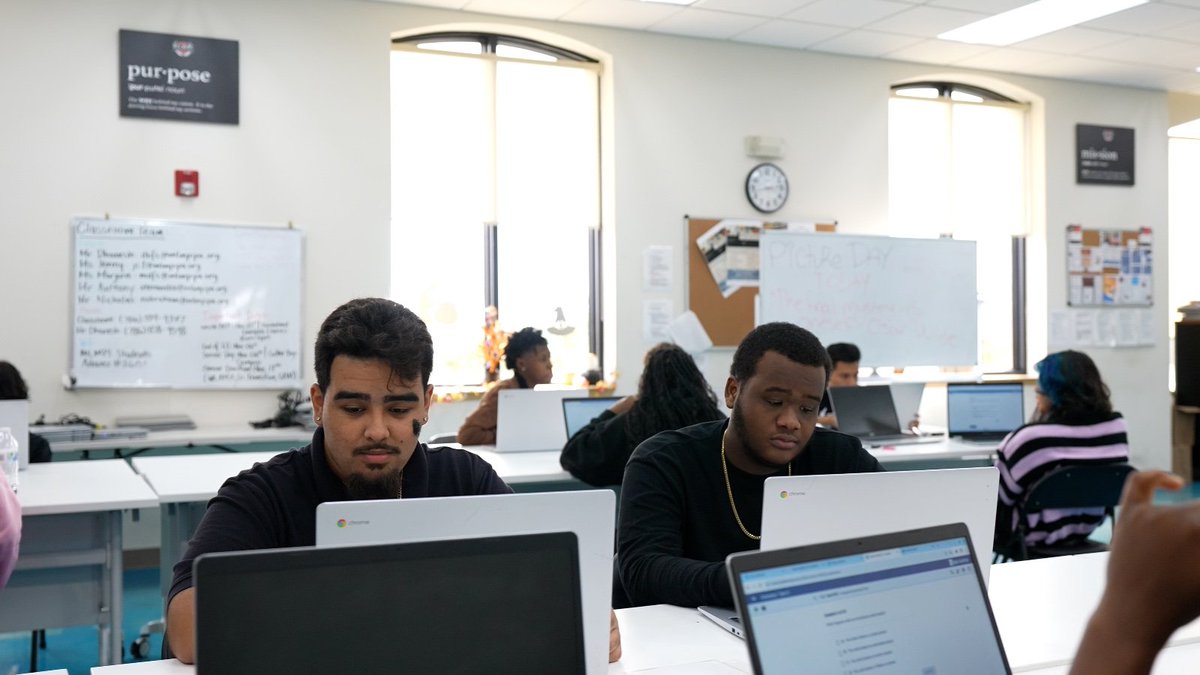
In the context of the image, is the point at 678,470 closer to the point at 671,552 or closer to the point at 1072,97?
the point at 671,552

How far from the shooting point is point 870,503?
5.46 ft

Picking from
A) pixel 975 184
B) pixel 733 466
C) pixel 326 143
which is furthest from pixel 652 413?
pixel 975 184

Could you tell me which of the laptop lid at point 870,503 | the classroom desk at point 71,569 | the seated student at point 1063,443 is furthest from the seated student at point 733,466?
the seated student at point 1063,443

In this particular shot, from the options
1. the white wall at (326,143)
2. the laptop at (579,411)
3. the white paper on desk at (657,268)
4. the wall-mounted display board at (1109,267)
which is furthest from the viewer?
the wall-mounted display board at (1109,267)

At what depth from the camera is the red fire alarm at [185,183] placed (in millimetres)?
5602

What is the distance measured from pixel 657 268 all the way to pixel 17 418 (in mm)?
3928

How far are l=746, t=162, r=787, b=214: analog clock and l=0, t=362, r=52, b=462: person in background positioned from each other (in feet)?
14.6

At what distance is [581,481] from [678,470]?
1958 millimetres

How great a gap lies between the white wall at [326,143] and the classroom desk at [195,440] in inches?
10.1

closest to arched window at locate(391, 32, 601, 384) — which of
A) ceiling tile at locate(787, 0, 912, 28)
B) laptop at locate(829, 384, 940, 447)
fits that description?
ceiling tile at locate(787, 0, 912, 28)

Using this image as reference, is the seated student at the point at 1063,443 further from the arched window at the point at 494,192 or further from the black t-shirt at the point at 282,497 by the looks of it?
the arched window at the point at 494,192

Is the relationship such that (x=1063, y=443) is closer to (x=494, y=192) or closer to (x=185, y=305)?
(x=494, y=192)

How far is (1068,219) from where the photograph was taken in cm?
820

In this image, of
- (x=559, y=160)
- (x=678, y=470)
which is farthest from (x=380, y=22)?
(x=678, y=470)
